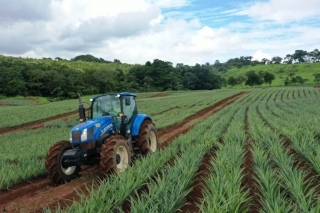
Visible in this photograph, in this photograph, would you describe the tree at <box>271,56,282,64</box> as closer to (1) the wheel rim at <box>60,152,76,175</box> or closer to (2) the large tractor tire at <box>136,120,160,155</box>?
(2) the large tractor tire at <box>136,120,160,155</box>

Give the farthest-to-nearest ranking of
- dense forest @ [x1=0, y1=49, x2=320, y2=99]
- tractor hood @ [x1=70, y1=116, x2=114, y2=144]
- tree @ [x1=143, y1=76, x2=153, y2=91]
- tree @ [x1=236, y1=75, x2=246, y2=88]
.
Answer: tree @ [x1=236, y1=75, x2=246, y2=88]
tree @ [x1=143, y1=76, x2=153, y2=91]
dense forest @ [x1=0, y1=49, x2=320, y2=99]
tractor hood @ [x1=70, y1=116, x2=114, y2=144]

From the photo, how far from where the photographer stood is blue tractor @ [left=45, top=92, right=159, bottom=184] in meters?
6.66

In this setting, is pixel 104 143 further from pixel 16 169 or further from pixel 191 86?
pixel 191 86

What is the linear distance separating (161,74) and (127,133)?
82.8m

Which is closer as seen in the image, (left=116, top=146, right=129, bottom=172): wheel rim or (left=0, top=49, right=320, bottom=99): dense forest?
(left=116, top=146, right=129, bottom=172): wheel rim

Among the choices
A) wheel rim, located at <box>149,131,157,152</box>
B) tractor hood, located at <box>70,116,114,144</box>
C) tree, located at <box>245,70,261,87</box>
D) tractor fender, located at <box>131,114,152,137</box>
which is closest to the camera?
tractor hood, located at <box>70,116,114,144</box>

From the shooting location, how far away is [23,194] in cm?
636

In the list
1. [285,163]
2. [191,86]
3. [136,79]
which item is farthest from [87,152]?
[191,86]

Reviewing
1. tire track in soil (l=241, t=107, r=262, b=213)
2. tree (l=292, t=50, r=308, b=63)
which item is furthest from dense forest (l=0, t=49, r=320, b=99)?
tree (l=292, t=50, r=308, b=63)

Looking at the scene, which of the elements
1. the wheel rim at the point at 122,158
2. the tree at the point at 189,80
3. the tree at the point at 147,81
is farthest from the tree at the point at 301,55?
the wheel rim at the point at 122,158

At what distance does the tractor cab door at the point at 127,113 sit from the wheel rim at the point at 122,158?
926 mm

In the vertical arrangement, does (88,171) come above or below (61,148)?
below

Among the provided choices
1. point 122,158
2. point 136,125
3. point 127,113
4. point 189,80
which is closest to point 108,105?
point 127,113

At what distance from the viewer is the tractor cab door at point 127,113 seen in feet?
25.7
